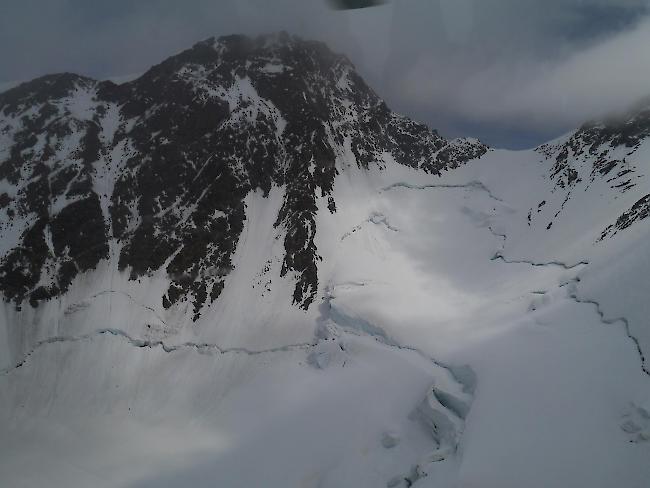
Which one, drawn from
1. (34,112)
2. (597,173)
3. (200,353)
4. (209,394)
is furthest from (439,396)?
(34,112)

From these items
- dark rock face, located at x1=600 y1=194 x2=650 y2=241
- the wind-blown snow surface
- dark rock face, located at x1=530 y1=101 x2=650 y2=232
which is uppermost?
dark rock face, located at x1=530 y1=101 x2=650 y2=232

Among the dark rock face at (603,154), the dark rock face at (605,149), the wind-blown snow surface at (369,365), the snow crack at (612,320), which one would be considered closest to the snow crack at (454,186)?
the wind-blown snow surface at (369,365)

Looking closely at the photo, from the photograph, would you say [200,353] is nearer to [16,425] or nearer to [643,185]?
[16,425]

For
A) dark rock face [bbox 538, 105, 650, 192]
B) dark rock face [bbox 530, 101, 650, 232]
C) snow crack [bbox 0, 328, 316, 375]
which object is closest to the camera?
snow crack [bbox 0, 328, 316, 375]

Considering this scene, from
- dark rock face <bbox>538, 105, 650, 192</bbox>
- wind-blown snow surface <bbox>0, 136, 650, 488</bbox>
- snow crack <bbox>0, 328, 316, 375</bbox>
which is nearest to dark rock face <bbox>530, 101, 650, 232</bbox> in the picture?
dark rock face <bbox>538, 105, 650, 192</bbox>

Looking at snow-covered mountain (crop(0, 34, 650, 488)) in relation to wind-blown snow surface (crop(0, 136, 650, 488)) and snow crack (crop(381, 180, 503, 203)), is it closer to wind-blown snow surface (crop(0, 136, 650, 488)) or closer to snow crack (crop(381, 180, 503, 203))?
wind-blown snow surface (crop(0, 136, 650, 488))

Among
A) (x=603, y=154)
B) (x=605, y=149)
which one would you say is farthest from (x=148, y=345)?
(x=605, y=149)

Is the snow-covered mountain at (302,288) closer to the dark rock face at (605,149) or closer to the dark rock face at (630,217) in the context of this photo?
the dark rock face at (630,217)
